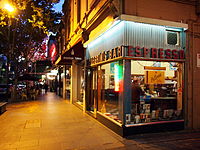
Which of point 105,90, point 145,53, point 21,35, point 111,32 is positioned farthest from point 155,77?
point 21,35

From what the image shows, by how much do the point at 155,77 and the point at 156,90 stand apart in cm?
66

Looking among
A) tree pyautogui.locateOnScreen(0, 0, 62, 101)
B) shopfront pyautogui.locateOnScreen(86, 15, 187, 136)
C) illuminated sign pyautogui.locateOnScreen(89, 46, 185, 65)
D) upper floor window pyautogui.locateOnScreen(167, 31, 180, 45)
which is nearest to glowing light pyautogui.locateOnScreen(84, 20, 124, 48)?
shopfront pyautogui.locateOnScreen(86, 15, 187, 136)

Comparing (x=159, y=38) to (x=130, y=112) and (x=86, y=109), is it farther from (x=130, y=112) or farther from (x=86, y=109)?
(x=86, y=109)

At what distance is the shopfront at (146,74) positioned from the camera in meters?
6.23

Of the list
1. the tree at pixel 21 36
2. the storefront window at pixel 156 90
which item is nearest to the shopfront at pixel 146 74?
the storefront window at pixel 156 90

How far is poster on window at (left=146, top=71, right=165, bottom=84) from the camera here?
22.8 ft

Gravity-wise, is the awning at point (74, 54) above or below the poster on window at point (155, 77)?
above

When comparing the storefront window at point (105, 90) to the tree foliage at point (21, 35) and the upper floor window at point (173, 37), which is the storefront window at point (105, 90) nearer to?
the upper floor window at point (173, 37)

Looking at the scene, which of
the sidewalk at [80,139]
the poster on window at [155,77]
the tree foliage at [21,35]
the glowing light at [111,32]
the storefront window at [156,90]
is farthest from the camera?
the tree foliage at [21,35]

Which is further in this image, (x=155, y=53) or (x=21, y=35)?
(x=21, y=35)

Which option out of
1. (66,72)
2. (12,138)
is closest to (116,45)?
(12,138)

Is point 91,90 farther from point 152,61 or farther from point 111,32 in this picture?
point 152,61

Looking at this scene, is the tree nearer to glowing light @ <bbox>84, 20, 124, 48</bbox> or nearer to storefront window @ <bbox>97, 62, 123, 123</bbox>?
glowing light @ <bbox>84, 20, 124, 48</bbox>

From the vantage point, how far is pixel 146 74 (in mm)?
6961
